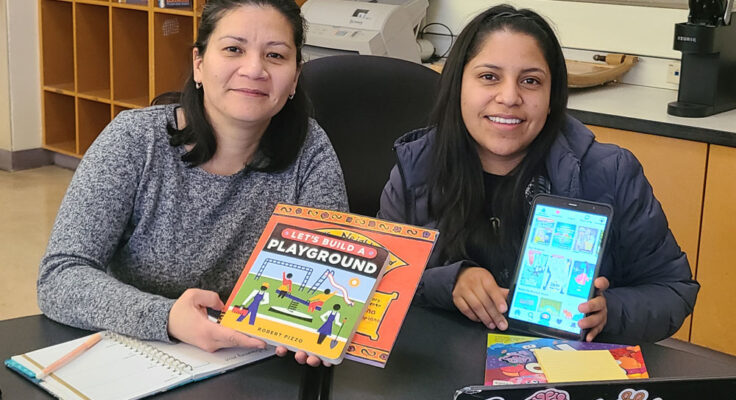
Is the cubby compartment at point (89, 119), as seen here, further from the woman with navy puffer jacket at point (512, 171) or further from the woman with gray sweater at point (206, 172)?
the woman with navy puffer jacket at point (512, 171)

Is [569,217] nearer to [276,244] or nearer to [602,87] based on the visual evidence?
[276,244]

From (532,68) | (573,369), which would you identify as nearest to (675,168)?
(532,68)

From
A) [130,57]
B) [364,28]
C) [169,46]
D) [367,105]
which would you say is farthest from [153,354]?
[130,57]

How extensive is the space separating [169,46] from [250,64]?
2884mm

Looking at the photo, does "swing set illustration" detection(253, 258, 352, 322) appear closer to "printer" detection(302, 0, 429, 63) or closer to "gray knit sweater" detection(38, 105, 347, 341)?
"gray knit sweater" detection(38, 105, 347, 341)

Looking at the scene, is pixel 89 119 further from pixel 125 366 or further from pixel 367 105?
pixel 125 366

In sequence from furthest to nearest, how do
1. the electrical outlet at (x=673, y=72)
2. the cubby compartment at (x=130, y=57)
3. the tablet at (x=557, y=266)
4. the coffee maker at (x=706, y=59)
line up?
the cubby compartment at (x=130, y=57)
the electrical outlet at (x=673, y=72)
the coffee maker at (x=706, y=59)
the tablet at (x=557, y=266)

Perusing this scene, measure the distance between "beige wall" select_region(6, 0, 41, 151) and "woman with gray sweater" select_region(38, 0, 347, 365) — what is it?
331 cm

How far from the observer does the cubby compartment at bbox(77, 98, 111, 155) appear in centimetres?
449

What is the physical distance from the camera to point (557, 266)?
1.17 m

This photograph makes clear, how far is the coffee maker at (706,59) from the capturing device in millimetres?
2453

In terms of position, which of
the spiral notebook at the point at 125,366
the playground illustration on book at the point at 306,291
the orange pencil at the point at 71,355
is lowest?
the spiral notebook at the point at 125,366

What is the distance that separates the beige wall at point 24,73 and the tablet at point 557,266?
3871 millimetres

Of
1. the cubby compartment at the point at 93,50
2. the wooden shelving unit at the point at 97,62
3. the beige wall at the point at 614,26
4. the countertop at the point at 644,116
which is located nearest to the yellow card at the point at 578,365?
the countertop at the point at 644,116
